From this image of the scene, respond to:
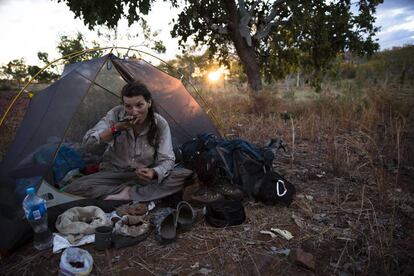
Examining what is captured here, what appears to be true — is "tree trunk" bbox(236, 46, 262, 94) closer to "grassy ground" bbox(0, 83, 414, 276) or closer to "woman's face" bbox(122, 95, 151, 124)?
"grassy ground" bbox(0, 83, 414, 276)

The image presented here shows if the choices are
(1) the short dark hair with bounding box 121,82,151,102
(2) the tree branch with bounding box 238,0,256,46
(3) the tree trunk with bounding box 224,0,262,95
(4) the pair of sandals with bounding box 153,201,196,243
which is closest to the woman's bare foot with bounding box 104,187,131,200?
(4) the pair of sandals with bounding box 153,201,196,243

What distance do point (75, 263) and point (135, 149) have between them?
1.29m

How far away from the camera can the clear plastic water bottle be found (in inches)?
79.7

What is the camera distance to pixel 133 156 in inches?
113

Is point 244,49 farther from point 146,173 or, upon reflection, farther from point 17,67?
point 17,67

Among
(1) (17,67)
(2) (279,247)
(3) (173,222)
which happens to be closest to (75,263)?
(3) (173,222)

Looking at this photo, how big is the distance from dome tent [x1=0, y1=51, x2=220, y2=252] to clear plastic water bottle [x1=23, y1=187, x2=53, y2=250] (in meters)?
0.11

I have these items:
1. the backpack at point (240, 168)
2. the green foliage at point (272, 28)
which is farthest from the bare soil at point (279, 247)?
the green foliage at point (272, 28)

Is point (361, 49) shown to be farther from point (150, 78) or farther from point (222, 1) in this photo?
point (150, 78)

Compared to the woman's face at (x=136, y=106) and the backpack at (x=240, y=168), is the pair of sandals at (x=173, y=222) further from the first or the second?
the woman's face at (x=136, y=106)

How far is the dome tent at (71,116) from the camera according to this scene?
7.43ft

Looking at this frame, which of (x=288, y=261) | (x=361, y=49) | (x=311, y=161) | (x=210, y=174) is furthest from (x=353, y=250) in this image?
(x=361, y=49)

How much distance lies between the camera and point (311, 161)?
379 centimetres

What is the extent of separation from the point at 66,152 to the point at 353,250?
307cm
